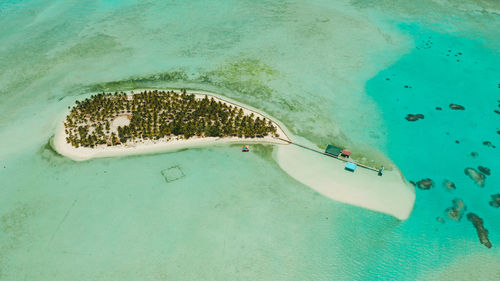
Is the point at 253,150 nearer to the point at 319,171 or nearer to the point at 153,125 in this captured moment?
the point at 319,171

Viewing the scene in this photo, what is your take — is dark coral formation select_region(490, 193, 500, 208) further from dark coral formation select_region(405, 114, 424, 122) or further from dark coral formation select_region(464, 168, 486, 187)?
dark coral formation select_region(405, 114, 424, 122)

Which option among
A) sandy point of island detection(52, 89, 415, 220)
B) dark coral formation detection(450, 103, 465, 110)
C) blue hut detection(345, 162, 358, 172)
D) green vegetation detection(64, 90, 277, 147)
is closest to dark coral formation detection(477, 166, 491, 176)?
sandy point of island detection(52, 89, 415, 220)

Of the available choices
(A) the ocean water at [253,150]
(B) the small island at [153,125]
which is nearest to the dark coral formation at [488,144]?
(A) the ocean water at [253,150]

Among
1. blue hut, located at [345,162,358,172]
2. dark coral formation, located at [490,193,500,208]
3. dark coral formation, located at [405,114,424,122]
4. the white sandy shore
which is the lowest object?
dark coral formation, located at [490,193,500,208]

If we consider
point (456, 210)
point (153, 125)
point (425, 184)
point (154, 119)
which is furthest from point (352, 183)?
point (154, 119)

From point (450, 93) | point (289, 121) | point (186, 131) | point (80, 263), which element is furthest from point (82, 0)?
point (450, 93)

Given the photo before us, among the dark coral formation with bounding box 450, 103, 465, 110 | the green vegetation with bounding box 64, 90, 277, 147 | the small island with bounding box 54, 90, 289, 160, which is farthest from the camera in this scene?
the dark coral formation with bounding box 450, 103, 465, 110
